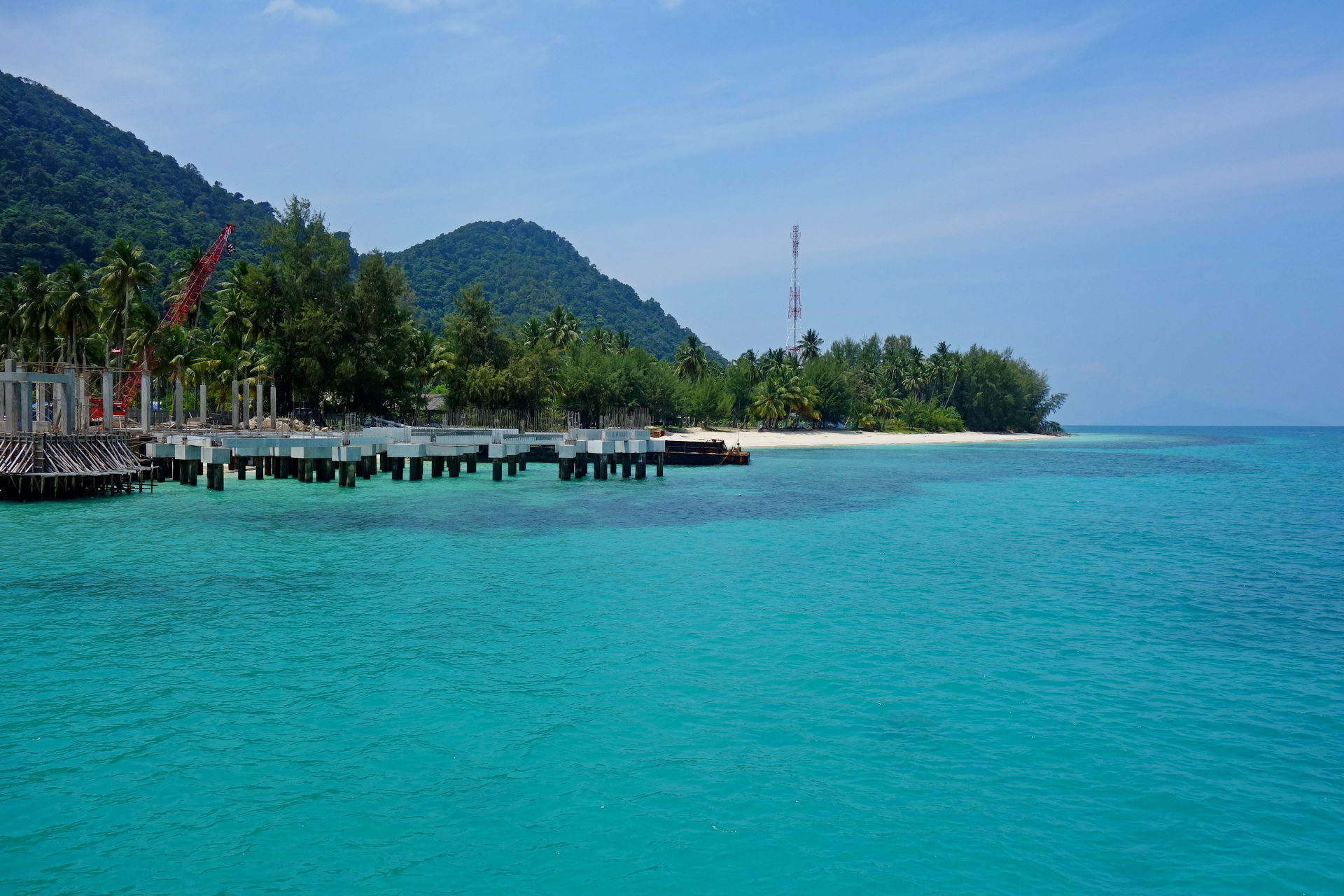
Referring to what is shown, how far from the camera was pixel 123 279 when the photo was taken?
50094 mm

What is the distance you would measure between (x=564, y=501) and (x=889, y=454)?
53923 mm

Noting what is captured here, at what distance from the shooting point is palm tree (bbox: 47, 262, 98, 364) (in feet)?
160

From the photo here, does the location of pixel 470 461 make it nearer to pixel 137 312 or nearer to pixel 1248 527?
pixel 137 312

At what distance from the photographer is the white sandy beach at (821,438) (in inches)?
3585

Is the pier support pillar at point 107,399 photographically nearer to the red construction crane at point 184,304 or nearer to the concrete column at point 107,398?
the concrete column at point 107,398

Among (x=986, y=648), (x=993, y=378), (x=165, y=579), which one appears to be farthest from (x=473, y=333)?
(x=993, y=378)

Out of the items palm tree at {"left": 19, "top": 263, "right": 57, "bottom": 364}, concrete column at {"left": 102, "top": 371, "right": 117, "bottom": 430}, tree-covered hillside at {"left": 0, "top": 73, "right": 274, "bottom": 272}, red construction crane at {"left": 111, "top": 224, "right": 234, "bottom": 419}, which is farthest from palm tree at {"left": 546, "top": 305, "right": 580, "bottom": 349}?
concrete column at {"left": 102, "top": 371, "right": 117, "bottom": 430}

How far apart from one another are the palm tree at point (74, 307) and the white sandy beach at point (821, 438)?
47.1m

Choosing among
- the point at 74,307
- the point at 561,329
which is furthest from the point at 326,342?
the point at 561,329

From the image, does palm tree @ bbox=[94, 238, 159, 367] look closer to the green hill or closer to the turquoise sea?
the green hill

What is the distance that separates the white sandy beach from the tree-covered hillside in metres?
48.0

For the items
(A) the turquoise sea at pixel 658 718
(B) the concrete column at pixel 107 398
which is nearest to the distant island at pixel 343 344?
(B) the concrete column at pixel 107 398

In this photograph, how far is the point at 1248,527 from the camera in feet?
109

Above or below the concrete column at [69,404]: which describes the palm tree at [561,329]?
above
